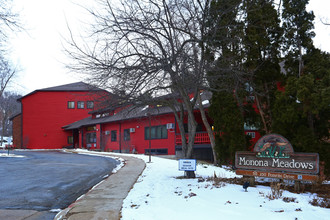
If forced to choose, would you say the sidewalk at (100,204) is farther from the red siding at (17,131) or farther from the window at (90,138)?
the red siding at (17,131)

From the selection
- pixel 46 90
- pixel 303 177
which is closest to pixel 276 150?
pixel 303 177

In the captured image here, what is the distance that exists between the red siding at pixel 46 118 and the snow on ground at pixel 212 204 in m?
39.3

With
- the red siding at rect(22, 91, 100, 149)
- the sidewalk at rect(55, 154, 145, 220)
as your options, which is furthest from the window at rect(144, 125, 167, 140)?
the red siding at rect(22, 91, 100, 149)

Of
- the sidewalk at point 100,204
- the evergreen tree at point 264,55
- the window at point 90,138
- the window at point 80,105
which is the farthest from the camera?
the window at point 80,105

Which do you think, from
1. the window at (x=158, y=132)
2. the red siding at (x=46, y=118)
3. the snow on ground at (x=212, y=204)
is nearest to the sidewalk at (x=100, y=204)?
the snow on ground at (x=212, y=204)

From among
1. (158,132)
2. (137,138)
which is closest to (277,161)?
(158,132)

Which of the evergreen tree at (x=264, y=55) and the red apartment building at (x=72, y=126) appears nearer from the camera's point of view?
the evergreen tree at (x=264, y=55)

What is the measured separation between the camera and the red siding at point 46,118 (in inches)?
1781

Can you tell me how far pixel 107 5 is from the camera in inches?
382

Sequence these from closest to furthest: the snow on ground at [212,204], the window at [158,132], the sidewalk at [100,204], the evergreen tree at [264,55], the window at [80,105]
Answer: the snow on ground at [212,204]
the sidewalk at [100,204]
the evergreen tree at [264,55]
the window at [158,132]
the window at [80,105]

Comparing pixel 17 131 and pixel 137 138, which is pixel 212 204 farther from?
pixel 17 131

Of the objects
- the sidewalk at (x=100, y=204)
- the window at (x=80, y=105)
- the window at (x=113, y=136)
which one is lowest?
the sidewalk at (x=100, y=204)

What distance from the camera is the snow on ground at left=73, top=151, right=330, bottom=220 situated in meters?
6.01

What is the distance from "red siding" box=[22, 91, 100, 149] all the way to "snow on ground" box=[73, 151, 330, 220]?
39347 mm
